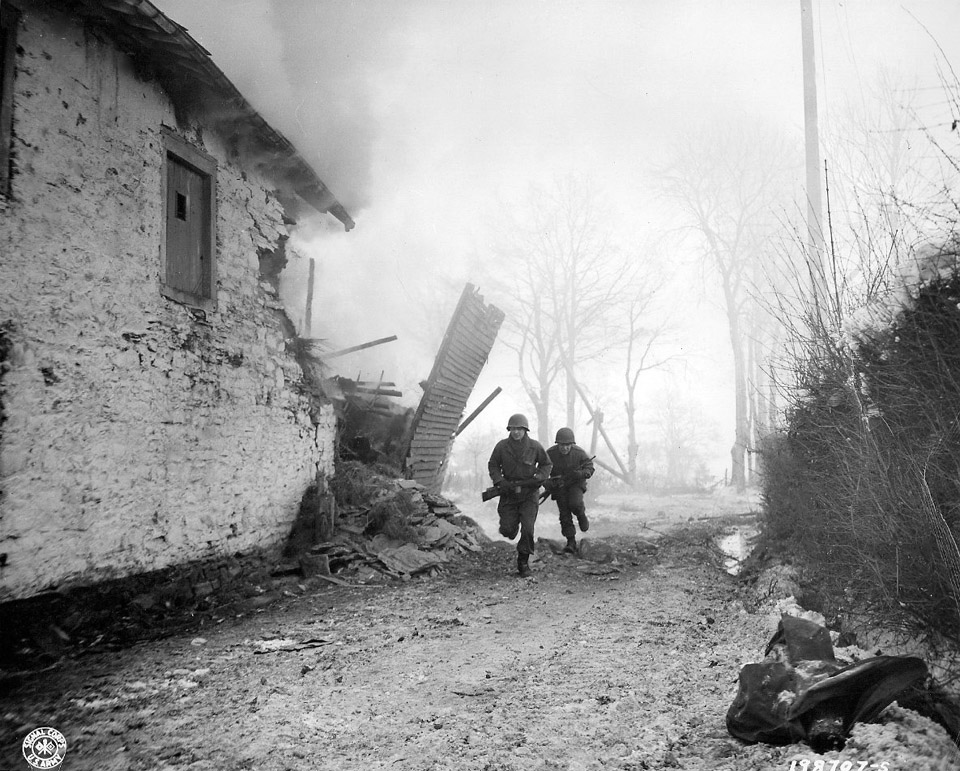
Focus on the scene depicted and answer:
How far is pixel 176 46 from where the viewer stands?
4820mm

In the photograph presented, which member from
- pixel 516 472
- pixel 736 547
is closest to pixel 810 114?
pixel 736 547

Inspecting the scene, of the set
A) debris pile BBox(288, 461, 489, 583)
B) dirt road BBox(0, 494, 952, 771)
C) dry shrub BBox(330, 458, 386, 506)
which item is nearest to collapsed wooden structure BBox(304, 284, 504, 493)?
dry shrub BBox(330, 458, 386, 506)

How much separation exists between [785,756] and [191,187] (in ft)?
20.9

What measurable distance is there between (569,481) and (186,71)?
254 inches

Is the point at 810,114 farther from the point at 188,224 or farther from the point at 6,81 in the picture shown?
the point at 6,81

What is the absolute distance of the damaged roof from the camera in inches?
173

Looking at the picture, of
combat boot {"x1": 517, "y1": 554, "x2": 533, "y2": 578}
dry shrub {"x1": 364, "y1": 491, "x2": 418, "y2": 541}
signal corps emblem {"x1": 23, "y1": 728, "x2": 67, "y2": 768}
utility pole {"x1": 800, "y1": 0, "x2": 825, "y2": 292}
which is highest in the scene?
utility pole {"x1": 800, "y1": 0, "x2": 825, "y2": 292}

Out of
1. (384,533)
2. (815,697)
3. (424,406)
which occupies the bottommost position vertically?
(384,533)

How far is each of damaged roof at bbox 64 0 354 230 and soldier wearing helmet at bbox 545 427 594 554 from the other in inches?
202

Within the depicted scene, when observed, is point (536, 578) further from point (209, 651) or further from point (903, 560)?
point (903, 560)

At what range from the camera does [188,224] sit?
218 inches

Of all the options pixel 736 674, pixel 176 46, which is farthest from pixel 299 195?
pixel 736 674

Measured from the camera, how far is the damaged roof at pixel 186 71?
4398mm

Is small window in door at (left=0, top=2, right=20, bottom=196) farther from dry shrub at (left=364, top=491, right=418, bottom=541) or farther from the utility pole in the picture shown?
the utility pole
